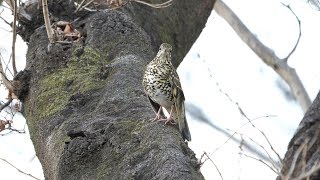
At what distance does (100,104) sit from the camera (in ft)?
15.1

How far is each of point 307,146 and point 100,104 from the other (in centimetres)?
194

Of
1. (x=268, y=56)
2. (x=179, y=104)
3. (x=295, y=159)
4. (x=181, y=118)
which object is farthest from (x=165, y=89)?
(x=268, y=56)

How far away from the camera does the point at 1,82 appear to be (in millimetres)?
6086

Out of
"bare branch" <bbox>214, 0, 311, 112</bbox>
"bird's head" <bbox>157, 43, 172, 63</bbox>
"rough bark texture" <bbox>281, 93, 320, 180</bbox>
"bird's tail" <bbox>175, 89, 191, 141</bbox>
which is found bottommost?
"bare branch" <bbox>214, 0, 311, 112</bbox>

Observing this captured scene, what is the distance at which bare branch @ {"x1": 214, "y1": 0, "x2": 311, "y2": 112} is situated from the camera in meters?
9.02

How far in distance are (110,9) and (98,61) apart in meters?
0.77

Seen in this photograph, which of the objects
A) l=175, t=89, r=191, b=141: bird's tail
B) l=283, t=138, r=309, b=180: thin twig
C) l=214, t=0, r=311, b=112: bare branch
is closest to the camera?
l=283, t=138, r=309, b=180: thin twig

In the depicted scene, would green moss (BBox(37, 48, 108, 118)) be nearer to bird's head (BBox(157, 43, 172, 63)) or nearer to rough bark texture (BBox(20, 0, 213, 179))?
rough bark texture (BBox(20, 0, 213, 179))

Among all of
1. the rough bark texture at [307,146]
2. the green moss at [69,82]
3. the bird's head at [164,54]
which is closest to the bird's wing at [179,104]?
the bird's head at [164,54]

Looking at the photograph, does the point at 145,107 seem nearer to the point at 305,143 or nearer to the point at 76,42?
the point at 76,42

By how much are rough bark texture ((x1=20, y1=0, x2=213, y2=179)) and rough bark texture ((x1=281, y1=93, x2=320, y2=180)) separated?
621mm

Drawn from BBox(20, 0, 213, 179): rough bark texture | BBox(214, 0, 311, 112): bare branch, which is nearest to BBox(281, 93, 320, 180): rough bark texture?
BBox(20, 0, 213, 179): rough bark texture

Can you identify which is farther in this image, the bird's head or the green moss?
the bird's head

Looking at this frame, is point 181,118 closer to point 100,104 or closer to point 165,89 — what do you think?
point 165,89
